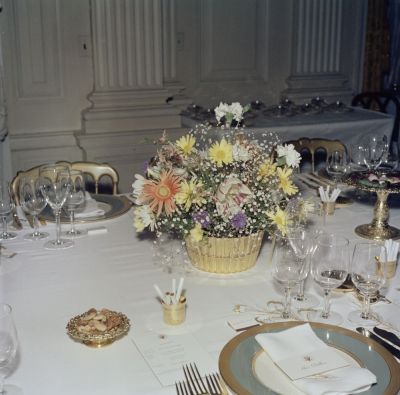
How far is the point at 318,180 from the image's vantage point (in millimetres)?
2688

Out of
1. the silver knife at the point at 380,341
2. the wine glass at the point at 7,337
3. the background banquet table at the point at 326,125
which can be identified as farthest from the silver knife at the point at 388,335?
the background banquet table at the point at 326,125

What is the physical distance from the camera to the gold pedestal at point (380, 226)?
6.75ft

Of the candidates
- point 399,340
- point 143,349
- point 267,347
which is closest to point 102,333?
point 143,349

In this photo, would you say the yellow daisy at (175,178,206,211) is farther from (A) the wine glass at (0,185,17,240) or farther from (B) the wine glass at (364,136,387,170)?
(B) the wine glass at (364,136,387,170)

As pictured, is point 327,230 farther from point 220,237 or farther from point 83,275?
point 83,275

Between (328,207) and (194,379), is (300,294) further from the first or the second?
(328,207)

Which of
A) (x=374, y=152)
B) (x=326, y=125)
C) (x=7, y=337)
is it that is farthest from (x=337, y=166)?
(x=326, y=125)

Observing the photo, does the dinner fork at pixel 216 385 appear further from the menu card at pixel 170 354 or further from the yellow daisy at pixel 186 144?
the yellow daisy at pixel 186 144

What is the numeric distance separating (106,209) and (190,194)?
733 millimetres

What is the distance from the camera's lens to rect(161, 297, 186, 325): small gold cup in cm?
145

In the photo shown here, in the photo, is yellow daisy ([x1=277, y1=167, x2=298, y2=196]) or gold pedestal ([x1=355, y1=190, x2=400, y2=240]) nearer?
yellow daisy ([x1=277, y1=167, x2=298, y2=196])

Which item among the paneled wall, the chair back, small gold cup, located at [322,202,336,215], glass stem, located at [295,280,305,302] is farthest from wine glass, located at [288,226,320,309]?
the chair back

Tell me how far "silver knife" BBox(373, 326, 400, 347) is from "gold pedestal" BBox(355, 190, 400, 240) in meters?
0.67

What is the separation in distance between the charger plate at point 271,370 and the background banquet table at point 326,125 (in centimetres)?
260
